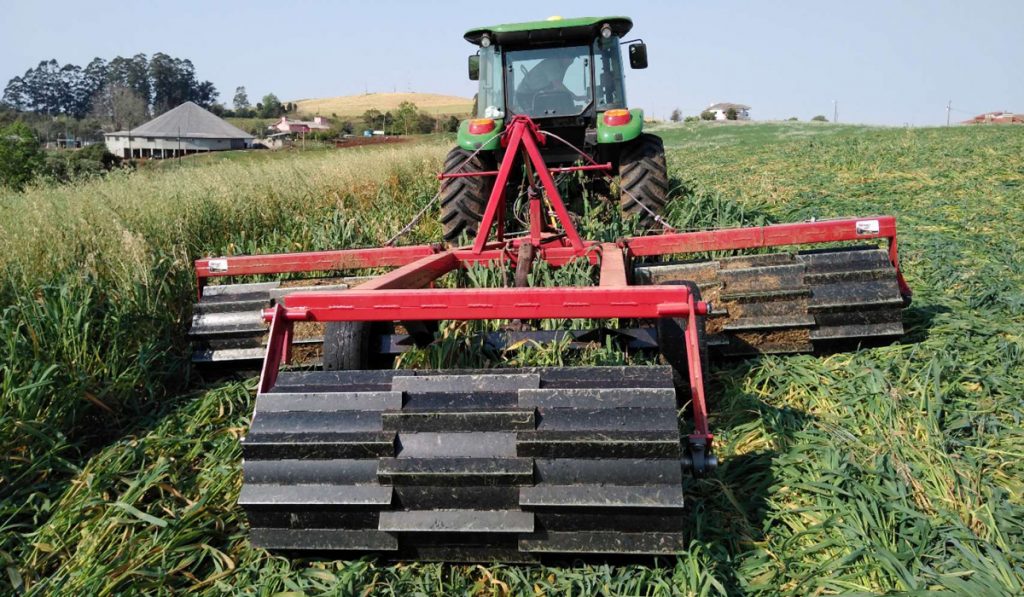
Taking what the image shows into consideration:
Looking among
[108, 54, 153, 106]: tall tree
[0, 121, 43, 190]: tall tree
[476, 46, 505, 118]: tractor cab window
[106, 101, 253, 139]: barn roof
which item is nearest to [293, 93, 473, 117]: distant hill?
[106, 101, 253, 139]: barn roof

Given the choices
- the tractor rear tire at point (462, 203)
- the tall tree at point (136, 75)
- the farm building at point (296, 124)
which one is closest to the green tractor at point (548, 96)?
the tractor rear tire at point (462, 203)

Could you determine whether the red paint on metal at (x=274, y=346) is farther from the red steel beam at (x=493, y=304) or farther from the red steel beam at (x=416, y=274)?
the red steel beam at (x=416, y=274)

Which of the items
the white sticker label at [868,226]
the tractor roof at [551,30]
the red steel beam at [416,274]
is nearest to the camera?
the red steel beam at [416,274]

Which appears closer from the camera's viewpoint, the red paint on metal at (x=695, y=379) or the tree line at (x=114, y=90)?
the red paint on metal at (x=695, y=379)

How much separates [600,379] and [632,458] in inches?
10.2

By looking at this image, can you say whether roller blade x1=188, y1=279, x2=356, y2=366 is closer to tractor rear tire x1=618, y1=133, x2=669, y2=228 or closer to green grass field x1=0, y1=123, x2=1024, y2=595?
green grass field x1=0, y1=123, x2=1024, y2=595

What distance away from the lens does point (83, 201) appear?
587cm

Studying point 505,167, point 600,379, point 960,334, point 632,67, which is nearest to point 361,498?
point 600,379

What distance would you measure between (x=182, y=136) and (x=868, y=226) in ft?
238

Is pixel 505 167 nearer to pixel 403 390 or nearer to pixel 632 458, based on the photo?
pixel 403 390

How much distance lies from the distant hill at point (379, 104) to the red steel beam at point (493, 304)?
69.5 meters

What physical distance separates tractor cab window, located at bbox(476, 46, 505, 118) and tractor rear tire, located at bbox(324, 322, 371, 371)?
374 centimetres

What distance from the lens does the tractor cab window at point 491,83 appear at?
650cm

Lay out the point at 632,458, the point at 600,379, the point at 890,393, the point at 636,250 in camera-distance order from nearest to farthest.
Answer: the point at 632,458 < the point at 600,379 < the point at 890,393 < the point at 636,250
